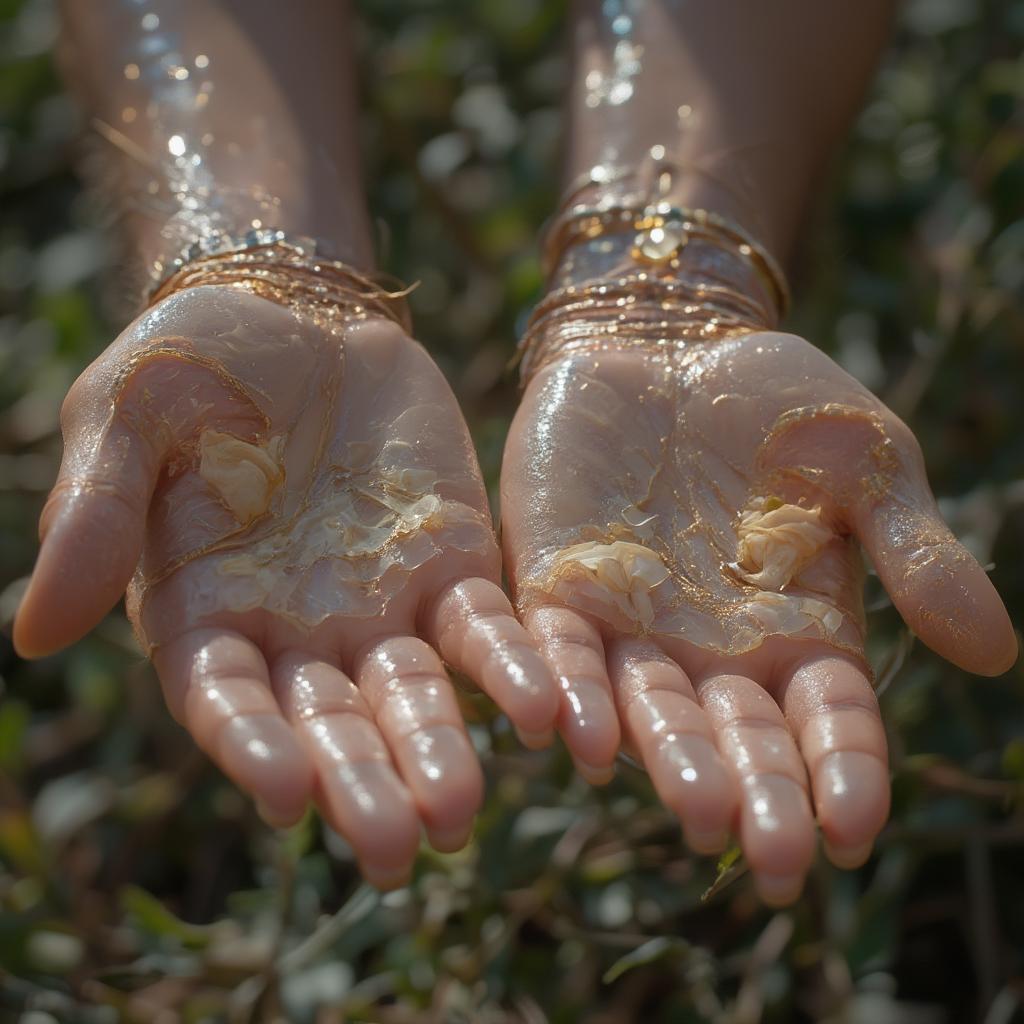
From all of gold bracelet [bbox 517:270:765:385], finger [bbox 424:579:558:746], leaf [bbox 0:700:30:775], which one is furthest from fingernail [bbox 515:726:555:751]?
leaf [bbox 0:700:30:775]

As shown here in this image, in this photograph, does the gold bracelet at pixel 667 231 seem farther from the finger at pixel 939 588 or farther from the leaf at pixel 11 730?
the leaf at pixel 11 730

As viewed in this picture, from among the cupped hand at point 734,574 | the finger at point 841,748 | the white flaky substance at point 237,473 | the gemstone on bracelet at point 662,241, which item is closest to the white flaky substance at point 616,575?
the cupped hand at point 734,574

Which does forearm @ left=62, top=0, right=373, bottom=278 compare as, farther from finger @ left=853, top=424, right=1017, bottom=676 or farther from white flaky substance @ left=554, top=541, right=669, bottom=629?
finger @ left=853, top=424, right=1017, bottom=676

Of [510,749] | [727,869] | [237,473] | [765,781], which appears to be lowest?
[510,749]

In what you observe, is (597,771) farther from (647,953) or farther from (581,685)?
(647,953)

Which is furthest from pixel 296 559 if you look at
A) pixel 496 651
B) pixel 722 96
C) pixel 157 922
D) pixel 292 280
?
pixel 722 96

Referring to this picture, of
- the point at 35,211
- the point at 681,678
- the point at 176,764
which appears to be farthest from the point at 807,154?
the point at 35,211

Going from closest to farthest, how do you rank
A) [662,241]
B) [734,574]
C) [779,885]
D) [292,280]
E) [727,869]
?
[779,885] → [727,869] → [734,574] → [292,280] → [662,241]

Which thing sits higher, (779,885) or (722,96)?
(722,96)
